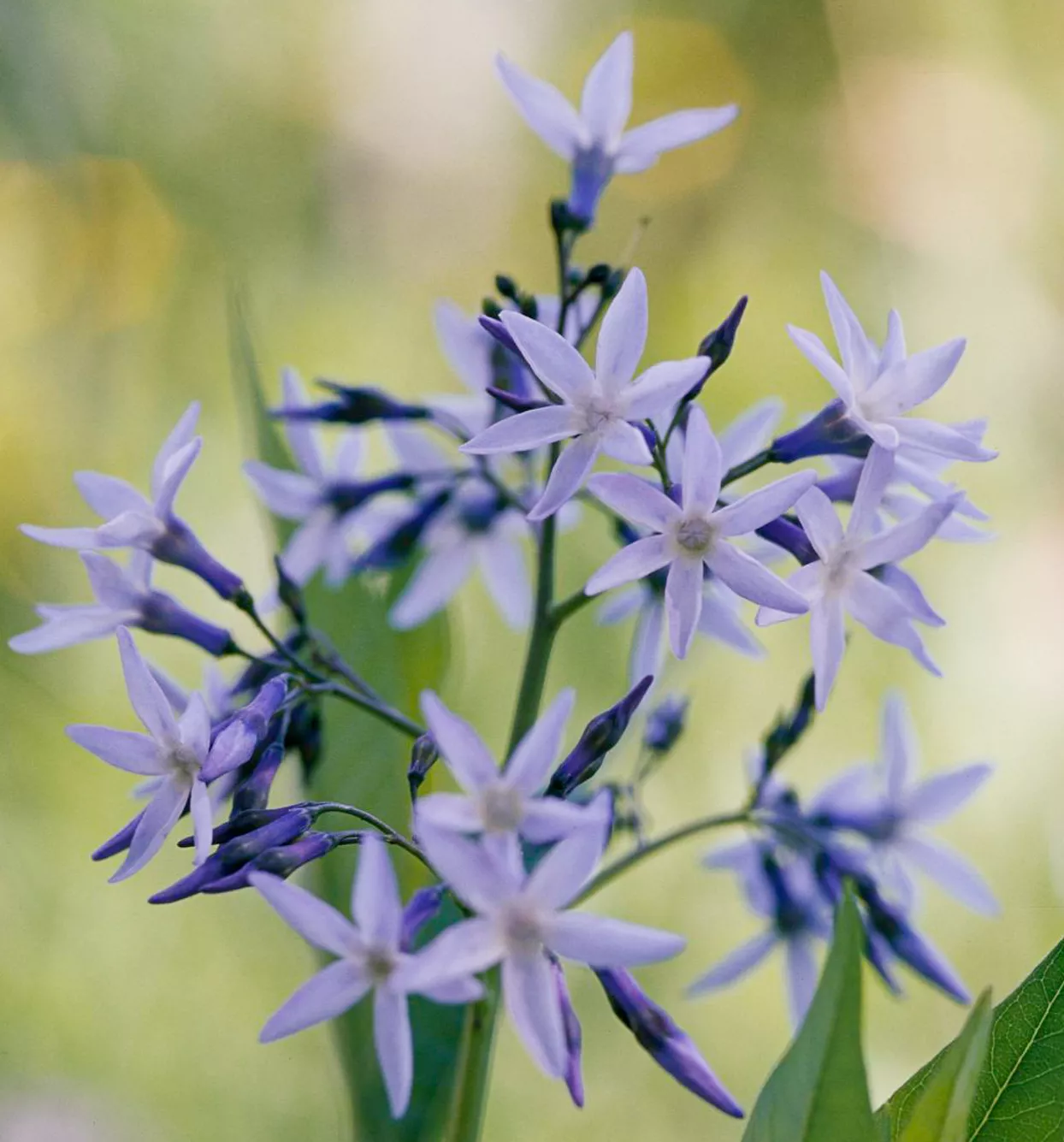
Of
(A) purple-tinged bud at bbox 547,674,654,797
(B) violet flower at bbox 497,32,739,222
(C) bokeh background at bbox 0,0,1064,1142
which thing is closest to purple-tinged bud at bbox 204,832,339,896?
(A) purple-tinged bud at bbox 547,674,654,797

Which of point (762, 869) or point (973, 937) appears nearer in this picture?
point (762, 869)

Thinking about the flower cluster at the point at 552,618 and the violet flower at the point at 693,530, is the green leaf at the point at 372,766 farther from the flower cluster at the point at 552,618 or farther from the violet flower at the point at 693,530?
the violet flower at the point at 693,530

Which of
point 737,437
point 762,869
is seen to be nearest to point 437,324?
point 737,437

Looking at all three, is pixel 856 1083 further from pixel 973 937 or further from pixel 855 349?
pixel 973 937

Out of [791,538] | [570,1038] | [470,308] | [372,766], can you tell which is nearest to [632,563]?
[791,538]

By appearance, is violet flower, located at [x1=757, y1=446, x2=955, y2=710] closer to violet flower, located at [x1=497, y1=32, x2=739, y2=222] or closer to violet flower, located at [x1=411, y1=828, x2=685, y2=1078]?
violet flower, located at [x1=411, y1=828, x2=685, y2=1078]

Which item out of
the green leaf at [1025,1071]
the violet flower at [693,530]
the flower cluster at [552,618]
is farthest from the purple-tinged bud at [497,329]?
the green leaf at [1025,1071]

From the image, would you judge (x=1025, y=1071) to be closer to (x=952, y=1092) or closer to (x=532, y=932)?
(x=952, y=1092)
